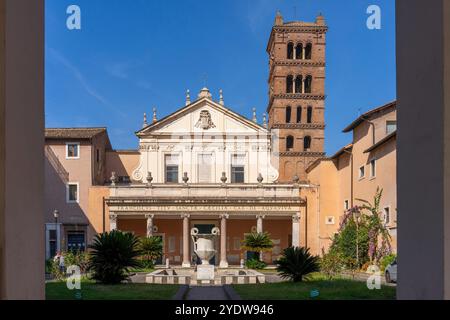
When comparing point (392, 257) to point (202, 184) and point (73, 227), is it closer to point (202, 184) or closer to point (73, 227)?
point (202, 184)

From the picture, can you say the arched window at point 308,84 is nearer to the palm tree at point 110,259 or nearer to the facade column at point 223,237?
the facade column at point 223,237

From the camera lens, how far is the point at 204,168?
98.0 feet

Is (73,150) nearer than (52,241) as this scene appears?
No

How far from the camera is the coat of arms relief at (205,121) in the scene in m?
29.2

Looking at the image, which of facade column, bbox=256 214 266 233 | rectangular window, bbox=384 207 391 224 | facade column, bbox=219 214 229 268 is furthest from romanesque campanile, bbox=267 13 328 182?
rectangular window, bbox=384 207 391 224

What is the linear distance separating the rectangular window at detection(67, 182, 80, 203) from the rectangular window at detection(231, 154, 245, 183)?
29.1 feet

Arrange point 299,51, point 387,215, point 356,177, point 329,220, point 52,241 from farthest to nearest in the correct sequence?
point 299,51 < point 329,220 < point 52,241 < point 356,177 < point 387,215

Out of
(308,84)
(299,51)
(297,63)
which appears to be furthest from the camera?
(308,84)

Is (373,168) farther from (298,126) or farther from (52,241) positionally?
(52,241)

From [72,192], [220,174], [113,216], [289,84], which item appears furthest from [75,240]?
[289,84]

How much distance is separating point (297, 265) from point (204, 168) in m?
17.4
